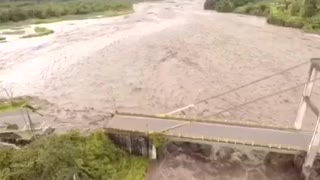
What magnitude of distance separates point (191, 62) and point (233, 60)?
124 inches

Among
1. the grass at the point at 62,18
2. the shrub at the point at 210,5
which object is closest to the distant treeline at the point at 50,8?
the grass at the point at 62,18

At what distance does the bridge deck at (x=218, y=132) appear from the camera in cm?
1561

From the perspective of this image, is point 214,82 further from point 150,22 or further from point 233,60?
point 150,22

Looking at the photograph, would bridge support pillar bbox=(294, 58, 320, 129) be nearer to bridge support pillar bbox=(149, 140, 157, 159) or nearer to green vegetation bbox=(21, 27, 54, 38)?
bridge support pillar bbox=(149, 140, 157, 159)

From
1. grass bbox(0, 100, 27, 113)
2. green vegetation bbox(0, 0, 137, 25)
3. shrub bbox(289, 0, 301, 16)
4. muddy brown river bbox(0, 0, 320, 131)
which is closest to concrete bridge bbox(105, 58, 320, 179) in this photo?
muddy brown river bbox(0, 0, 320, 131)

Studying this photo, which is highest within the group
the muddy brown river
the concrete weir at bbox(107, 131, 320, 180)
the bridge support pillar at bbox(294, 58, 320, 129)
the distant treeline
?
the bridge support pillar at bbox(294, 58, 320, 129)

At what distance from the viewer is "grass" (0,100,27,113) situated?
2184 cm

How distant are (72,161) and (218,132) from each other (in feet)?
20.2

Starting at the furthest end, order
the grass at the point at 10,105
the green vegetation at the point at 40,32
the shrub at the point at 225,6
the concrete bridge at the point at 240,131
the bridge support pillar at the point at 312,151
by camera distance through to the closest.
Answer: the shrub at the point at 225,6 < the green vegetation at the point at 40,32 < the grass at the point at 10,105 < the concrete bridge at the point at 240,131 < the bridge support pillar at the point at 312,151

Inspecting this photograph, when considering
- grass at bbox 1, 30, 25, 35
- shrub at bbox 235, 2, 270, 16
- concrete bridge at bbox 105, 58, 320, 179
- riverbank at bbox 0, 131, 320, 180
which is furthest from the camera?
shrub at bbox 235, 2, 270, 16

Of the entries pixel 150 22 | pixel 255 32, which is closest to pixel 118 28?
pixel 150 22

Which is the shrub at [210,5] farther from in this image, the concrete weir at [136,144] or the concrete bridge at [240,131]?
the concrete weir at [136,144]

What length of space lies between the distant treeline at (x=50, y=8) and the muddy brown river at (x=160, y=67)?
7.99m

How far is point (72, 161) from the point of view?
1391 centimetres
